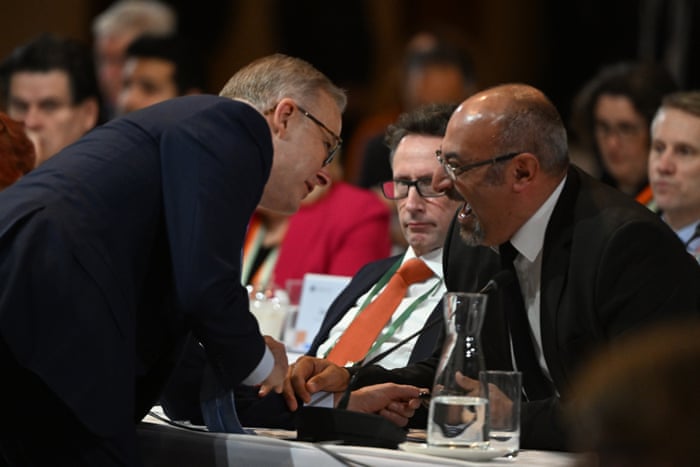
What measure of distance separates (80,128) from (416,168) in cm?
228

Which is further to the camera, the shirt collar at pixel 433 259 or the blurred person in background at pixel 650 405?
the shirt collar at pixel 433 259

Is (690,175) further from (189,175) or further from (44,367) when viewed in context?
(44,367)

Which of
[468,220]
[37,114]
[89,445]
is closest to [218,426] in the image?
[89,445]

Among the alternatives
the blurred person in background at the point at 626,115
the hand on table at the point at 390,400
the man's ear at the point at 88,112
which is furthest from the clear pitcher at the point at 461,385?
the man's ear at the point at 88,112

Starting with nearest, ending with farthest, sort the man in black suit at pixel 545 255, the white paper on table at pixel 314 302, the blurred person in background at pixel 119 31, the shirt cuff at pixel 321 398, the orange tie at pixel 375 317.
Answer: the man in black suit at pixel 545 255 → the shirt cuff at pixel 321 398 → the orange tie at pixel 375 317 → the white paper on table at pixel 314 302 → the blurred person in background at pixel 119 31

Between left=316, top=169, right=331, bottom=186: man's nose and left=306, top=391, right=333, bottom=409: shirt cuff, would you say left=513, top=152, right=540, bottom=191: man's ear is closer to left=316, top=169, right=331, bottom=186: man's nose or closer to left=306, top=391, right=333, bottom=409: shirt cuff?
left=316, top=169, right=331, bottom=186: man's nose

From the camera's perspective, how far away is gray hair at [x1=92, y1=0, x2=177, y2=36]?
23.1ft

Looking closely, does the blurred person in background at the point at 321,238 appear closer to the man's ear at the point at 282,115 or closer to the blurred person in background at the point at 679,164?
the blurred person in background at the point at 679,164

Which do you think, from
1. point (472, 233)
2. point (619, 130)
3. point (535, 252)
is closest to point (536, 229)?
point (535, 252)

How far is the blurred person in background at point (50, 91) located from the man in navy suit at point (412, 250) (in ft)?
6.69

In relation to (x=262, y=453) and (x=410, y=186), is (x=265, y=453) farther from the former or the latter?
(x=410, y=186)

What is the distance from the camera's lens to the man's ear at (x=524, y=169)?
2.85 m

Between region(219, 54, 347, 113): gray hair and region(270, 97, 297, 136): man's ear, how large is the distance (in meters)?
0.03

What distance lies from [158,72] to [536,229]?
3.49 m
